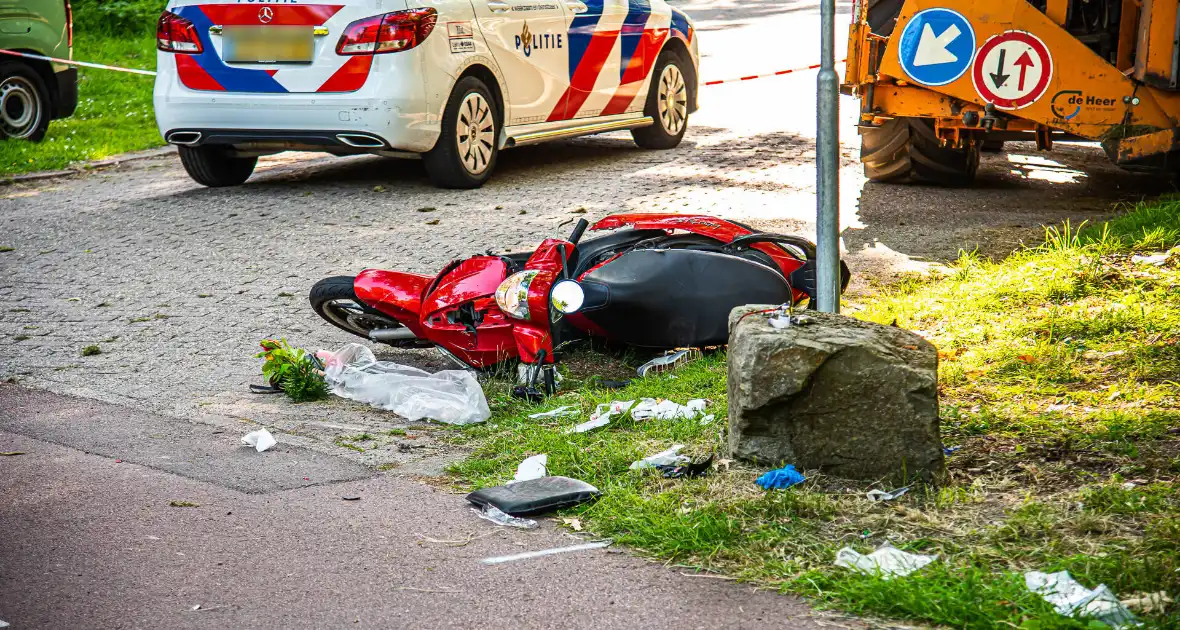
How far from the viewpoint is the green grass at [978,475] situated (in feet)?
10.6

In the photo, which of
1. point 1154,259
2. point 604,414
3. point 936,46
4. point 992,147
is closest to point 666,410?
point 604,414

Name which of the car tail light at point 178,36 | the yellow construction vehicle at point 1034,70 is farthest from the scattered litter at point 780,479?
the car tail light at point 178,36

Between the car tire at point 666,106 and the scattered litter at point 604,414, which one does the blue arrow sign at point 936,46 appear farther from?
the scattered litter at point 604,414

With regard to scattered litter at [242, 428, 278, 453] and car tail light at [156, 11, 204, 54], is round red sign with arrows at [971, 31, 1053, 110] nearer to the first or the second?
scattered litter at [242, 428, 278, 453]

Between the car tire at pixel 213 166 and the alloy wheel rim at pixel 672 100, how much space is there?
3722 mm

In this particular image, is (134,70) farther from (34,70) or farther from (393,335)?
(393,335)

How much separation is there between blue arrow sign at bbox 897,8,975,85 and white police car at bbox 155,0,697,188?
319cm

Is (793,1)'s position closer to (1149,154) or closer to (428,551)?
(1149,154)

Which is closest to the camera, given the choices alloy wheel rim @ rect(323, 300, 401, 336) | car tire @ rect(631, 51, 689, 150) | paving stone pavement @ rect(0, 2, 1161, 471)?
paving stone pavement @ rect(0, 2, 1161, 471)

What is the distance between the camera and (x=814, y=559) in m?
3.44

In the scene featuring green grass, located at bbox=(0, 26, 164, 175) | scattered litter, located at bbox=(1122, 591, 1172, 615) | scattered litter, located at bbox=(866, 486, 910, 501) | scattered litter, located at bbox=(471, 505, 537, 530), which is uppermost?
green grass, located at bbox=(0, 26, 164, 175)

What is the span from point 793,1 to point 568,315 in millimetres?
19917

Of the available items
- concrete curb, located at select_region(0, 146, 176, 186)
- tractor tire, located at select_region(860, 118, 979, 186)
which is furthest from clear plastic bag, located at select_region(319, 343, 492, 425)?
concrete curb, located at select_region(0, 146, 176, 186)

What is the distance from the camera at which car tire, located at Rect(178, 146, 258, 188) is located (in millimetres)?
9689
